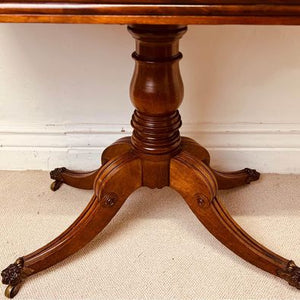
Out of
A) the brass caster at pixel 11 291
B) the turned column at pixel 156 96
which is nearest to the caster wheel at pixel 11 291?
the brass caster at pixel 11 291

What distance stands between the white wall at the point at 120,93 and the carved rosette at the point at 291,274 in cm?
40

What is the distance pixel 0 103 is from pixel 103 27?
13.5 inches

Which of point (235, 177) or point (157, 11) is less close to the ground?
point (157, 11)

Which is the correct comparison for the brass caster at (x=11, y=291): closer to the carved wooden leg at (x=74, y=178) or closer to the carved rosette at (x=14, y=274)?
the carved rosette at (x=14, y=274)

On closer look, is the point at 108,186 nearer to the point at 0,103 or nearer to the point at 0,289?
the point at 0,289

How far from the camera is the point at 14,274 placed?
0.79 m

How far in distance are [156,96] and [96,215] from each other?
266 millimetres

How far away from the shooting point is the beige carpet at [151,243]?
80 cm

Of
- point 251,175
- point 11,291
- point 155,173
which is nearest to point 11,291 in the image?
point 11,291

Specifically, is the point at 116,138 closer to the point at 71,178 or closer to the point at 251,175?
the point at 71,178

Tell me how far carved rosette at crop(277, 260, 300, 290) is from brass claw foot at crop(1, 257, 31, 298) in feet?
1.58

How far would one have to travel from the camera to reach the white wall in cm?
101

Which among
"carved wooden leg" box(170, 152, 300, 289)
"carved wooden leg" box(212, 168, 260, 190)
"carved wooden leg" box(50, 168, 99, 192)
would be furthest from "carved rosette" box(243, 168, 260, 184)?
"carved wooden leg" box(50, 168, 99, 192)

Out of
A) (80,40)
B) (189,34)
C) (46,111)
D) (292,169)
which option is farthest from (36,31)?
(292,169)
